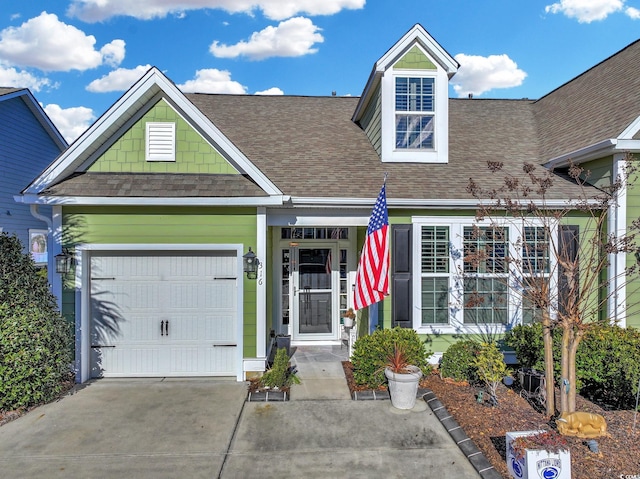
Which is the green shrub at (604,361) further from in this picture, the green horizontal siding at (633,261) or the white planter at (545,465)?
the white planter at (545,465)

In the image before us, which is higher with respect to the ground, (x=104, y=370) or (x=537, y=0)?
(x=537, y=0)

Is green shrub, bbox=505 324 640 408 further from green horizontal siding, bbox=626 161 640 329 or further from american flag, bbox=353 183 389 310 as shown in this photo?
american flag, bbox=353 183 389 310

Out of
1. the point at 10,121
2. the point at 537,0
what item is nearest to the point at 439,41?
the point at 537,0

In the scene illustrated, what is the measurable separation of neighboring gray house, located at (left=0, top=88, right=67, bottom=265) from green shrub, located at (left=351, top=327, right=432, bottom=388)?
10.3 meters

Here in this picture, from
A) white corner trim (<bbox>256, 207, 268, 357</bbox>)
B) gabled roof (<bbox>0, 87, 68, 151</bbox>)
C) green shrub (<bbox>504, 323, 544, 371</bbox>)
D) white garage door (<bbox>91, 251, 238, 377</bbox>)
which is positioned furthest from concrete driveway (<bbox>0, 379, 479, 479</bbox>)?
gabled roof (<bbox>0, 87, 68, 151</bbox>)

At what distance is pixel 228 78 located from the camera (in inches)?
1630

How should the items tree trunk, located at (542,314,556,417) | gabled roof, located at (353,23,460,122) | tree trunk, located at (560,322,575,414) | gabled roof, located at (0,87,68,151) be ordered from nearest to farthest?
tree trunk, located at (560,322,575,414), tree trunk, located at (542,314,556,417), gabled roof, located at (353,23,460,122), gabled roof, located at (0,87,68,151)

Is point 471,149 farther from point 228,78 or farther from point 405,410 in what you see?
point 228,78

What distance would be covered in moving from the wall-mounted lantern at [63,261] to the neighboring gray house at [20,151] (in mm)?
5900

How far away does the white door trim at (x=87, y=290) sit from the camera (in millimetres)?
6645

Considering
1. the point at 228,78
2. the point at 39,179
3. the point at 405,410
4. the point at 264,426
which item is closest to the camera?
the point at 264,426

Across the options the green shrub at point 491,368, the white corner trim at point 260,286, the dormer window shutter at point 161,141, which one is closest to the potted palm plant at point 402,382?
the green shrub at point 491,368

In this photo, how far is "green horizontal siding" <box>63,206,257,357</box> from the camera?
6633mm

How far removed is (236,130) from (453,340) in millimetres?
7192
